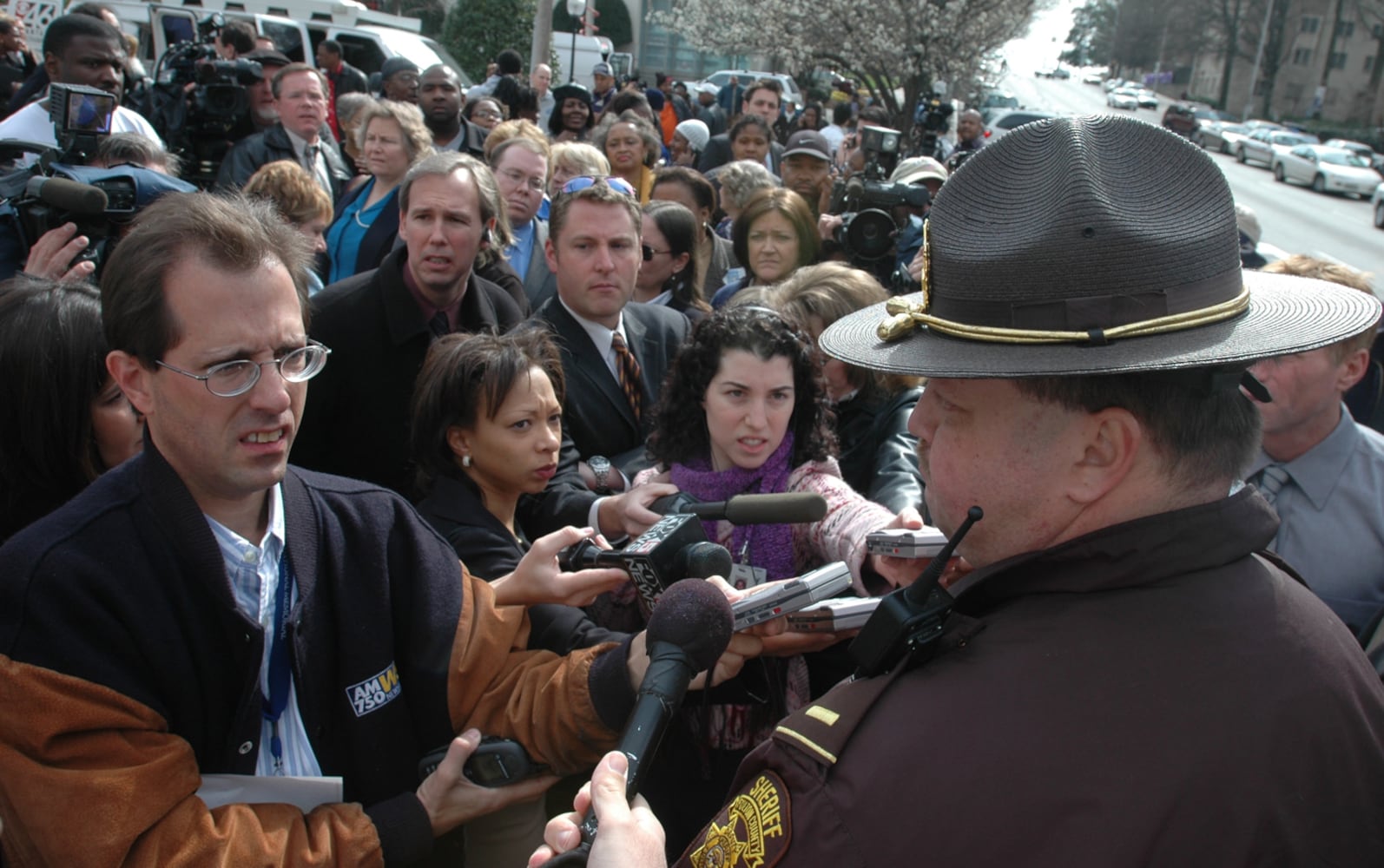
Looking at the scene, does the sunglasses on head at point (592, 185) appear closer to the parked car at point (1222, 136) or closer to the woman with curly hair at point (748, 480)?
the woman with curly hair at point (748, 480)

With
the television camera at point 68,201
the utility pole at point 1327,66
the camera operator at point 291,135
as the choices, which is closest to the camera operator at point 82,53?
the camera operator at point 291,135

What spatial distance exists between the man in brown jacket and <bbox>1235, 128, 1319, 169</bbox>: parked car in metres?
39.2

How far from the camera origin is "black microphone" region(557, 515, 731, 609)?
1.86 m

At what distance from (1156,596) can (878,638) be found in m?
0.34

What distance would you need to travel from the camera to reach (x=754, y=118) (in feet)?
28.1

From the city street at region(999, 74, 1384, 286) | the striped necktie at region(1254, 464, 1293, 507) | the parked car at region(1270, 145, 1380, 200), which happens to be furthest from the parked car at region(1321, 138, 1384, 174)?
the striped necktie at region(1254, 464, 1293, 507)

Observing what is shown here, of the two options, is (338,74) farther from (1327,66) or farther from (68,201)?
(1327,66)

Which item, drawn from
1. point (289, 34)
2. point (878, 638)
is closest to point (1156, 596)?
point (878, 638)

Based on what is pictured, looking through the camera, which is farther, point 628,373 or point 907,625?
point 628,373

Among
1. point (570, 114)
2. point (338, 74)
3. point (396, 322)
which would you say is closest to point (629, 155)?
point (570, 114)

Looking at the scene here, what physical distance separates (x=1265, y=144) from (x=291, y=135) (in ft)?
127

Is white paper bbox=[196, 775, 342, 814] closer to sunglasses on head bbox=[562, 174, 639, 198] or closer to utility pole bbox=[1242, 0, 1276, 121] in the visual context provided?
sunglasses on head bbox=[562, 174, 639, 198]

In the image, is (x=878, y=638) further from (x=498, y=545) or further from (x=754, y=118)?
(x=754, y=118)

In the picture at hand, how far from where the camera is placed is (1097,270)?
1.28 meters
